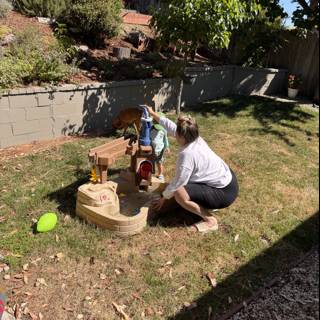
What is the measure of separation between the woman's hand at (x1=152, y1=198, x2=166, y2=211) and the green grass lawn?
0.17 meters

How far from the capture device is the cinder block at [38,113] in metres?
6.16

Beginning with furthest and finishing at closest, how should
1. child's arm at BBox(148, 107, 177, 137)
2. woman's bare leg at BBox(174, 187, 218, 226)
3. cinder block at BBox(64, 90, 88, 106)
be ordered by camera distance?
cinder block at BBox(64, 90, 88, 106), child's arm at BBox(148, 107, 177, 137), woman's bare leg at BBox(174, 187, 218, 226)

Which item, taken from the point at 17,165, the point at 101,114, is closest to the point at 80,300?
the point at 17,165

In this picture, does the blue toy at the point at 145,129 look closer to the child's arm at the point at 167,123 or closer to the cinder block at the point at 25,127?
the child's arm at the point at 167,123

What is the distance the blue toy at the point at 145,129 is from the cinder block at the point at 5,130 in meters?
2.66

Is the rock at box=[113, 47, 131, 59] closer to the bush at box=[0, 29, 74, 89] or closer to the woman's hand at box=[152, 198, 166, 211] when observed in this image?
the bush at box=[0, 29, 74, 89]

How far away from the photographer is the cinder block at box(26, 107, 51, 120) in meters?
6.16

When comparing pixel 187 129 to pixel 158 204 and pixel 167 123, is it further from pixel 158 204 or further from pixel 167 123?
pixel 158 204

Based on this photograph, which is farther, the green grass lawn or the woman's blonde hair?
the woman's blonde hair

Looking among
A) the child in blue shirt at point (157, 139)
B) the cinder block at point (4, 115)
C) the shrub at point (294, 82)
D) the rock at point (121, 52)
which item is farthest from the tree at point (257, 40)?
the cinder block at point (4, 115)

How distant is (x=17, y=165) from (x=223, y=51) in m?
8.31

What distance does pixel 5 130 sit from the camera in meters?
5.97

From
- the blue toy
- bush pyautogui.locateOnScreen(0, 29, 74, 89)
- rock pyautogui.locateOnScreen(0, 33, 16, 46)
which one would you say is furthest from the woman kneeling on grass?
rock pyautogui.locateOnScreen(0, 33, 16, 46)

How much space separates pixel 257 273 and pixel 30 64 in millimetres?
4882
